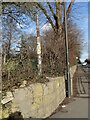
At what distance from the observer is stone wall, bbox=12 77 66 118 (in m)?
4.60

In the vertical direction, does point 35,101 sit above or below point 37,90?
below

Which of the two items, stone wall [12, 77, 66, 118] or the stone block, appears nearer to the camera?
stone wall [12, 77, 66, 118]

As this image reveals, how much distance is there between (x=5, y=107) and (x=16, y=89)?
571 millimetres

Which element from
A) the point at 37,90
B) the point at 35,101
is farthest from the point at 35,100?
the point at 37,90

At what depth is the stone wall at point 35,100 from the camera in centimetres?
460

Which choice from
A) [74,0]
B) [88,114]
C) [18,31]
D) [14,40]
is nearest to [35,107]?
[88,114]

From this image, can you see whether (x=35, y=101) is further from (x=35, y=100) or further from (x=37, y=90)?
(x=37, y=90)

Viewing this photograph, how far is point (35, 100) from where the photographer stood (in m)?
5.52

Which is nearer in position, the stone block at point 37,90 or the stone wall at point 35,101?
the stone wall at point 35,101

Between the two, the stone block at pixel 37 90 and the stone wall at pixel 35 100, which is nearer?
the stone wall at pixel 35 100

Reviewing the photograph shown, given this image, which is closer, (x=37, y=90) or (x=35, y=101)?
(x=35, y=101)

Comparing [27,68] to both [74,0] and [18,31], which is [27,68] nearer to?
[18,31]

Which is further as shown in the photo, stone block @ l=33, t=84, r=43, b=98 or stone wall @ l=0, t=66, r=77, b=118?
stone block @ l=33, t=84, r=43, b=98

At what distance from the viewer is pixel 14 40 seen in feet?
23.4
